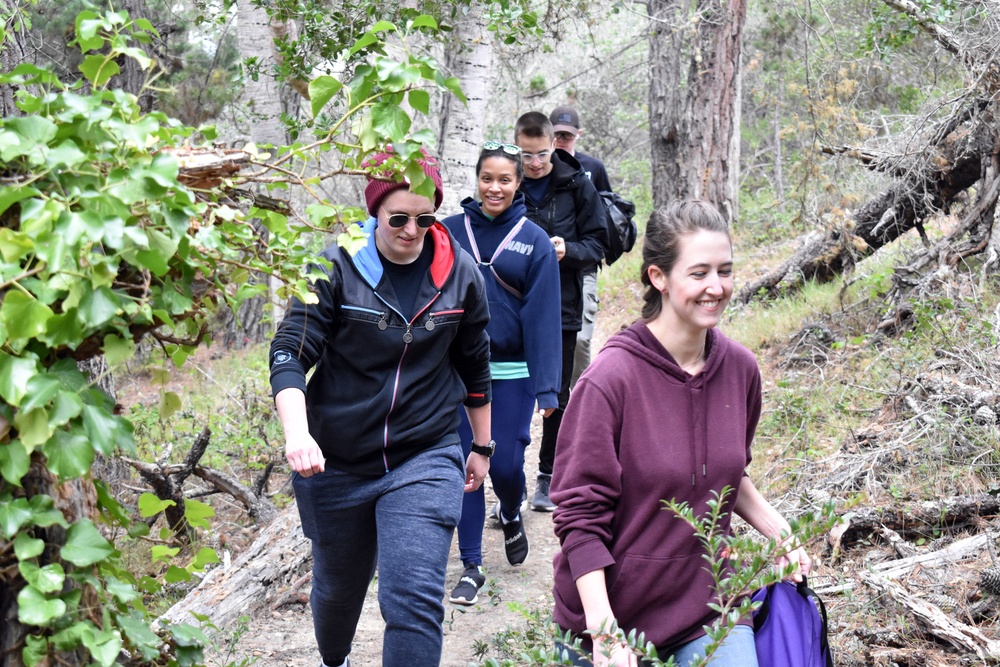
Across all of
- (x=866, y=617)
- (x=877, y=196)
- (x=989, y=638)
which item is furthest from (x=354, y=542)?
(x=877, y=196)

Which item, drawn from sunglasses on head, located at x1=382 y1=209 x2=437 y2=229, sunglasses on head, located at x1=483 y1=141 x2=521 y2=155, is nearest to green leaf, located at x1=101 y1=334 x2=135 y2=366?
sunglasses on head, located at x1=382 y1=209 x2=437 y2=229

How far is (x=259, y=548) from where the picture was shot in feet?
18.8

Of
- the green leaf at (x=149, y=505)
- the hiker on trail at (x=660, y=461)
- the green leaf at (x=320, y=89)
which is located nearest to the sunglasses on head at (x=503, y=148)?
the hiker on trail at (x=660, y=461)

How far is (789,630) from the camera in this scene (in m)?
2.77

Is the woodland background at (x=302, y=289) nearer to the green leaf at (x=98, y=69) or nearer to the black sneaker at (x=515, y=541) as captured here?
the green leaf at (x=98, y=69)

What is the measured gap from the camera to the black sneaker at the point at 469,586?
17.4ft

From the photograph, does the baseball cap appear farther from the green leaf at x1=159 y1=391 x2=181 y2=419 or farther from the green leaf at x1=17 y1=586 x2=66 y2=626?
the green leaf at x1=17 y1=586 x2=66 y2=626

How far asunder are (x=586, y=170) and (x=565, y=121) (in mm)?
490

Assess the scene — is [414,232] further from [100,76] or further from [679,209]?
[100,76]

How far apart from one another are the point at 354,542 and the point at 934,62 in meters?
7.62

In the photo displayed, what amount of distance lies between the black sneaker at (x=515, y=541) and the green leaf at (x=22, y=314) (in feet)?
14.3

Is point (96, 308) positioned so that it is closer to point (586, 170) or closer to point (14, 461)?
point (14, 461)

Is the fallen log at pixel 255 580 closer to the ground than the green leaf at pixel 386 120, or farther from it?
closer to the ground

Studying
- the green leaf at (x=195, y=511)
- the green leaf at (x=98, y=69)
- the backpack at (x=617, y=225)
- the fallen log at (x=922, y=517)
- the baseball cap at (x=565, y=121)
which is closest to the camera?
the green leaf at (x=98, y=69)
